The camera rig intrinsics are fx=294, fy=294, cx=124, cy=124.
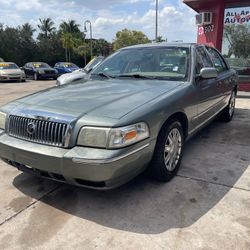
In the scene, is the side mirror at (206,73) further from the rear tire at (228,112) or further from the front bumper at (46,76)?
the front bumper at (46,76)

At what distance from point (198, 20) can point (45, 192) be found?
954 centimetres

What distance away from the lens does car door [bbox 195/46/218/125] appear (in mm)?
3982

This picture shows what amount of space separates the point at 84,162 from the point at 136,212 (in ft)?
2.47

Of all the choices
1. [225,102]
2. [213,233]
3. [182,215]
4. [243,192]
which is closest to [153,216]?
[182,215]

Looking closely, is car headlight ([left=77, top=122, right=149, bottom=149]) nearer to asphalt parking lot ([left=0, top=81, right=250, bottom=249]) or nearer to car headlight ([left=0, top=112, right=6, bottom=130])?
asphalt parking lot ([left=0, top=81, right=250, bottom=249])

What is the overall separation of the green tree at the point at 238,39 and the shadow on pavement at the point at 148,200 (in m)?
7.61

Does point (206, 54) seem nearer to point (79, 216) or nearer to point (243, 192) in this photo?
point (243, 192)

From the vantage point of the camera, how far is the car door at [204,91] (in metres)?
3.98

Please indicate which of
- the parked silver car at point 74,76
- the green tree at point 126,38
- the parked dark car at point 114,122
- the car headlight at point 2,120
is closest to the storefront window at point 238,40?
the parked silver car at point 74,76

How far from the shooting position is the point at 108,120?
2.58 metres

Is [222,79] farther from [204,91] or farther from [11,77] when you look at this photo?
[11,77]

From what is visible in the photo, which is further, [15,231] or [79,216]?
[79,216]

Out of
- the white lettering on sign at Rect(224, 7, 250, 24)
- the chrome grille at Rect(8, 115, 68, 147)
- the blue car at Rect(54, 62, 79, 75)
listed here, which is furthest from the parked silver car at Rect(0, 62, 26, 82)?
the chrome grille at Rect(8, 115, 68, 147)

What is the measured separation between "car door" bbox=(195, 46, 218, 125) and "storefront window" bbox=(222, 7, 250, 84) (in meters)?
6.39
